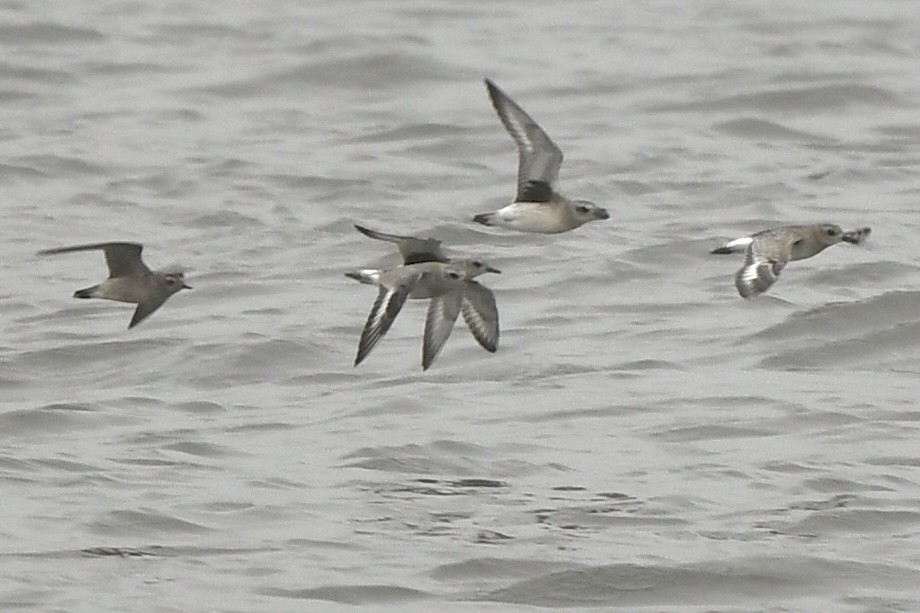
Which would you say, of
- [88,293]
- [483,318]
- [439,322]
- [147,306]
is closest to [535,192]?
[483,318]

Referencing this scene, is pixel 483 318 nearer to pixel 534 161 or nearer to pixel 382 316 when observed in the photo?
pixel 534 161

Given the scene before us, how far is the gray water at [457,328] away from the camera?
1189 centimetres

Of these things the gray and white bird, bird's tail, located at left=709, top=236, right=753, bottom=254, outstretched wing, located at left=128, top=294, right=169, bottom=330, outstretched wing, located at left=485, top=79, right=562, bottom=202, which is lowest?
outstretched wing, located at left=128, top=294, right=169, bottom=330

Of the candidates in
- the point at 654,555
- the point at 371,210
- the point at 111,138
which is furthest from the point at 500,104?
the point at 111,138

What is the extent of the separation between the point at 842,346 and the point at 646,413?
247 centimetres

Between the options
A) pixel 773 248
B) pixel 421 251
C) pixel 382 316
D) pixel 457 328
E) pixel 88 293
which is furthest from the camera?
pixel 457 328

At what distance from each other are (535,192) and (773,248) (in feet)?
4.02

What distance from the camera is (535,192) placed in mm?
13047

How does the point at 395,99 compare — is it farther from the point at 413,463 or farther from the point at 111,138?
the point at 413,463

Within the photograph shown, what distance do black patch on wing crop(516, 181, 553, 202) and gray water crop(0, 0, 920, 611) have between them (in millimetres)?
1452

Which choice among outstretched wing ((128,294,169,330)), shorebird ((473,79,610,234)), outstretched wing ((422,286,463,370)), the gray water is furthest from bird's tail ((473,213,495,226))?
outstretched wing ((128,294,169,330))

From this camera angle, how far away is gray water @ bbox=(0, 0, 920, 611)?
1189 cm

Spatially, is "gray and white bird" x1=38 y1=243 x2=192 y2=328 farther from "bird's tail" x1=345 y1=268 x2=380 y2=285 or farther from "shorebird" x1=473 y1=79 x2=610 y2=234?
"shorebird" x1=473 y1=79 x2=610 y2=234

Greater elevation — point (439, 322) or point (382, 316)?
point (382, 316)
